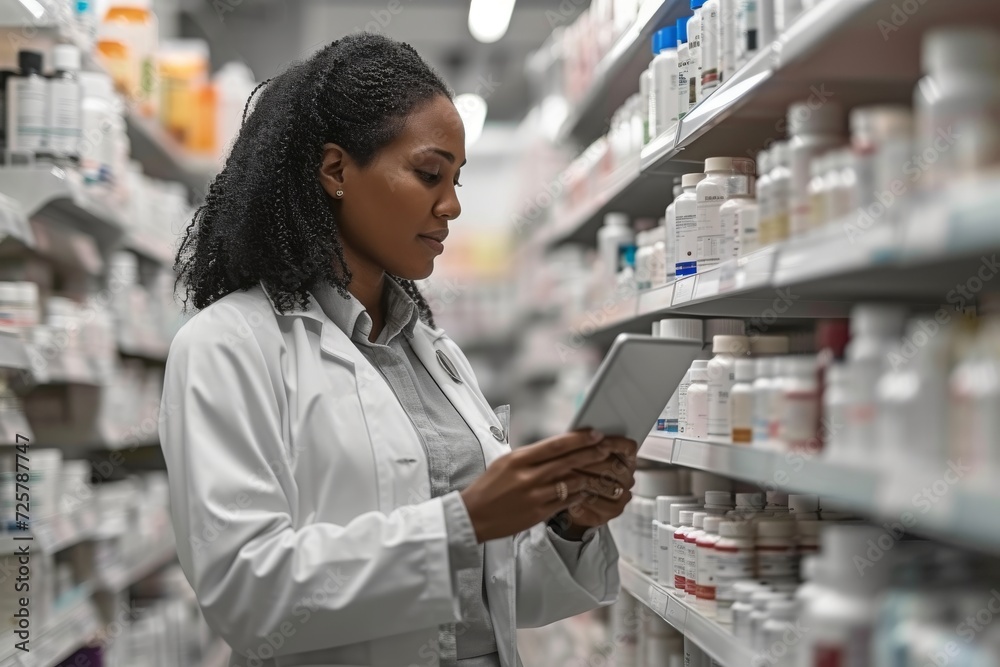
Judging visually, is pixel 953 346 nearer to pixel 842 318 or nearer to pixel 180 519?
pixel 842 318

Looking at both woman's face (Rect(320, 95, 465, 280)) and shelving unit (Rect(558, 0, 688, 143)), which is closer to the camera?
woman's face (Rect(320, 95, 465, 280))

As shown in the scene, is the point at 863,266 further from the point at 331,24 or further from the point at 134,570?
the point at 331,24

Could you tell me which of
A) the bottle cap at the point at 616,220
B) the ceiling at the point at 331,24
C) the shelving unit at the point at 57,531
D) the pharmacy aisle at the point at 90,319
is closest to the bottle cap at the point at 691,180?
the bottle cap at the point at 616,220

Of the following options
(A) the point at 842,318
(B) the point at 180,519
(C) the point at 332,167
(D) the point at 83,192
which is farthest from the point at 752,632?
(D) the point at 83,192

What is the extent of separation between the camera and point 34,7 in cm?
263

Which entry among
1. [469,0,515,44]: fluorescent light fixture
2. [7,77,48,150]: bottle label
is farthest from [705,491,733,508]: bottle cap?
[469,0,515,44]: fluorescent light fixture

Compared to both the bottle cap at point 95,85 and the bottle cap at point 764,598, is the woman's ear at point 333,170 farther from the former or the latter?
the bottle cap at point 95,85

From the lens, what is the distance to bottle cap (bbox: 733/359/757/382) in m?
1.71

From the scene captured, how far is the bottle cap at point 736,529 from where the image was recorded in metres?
1.84

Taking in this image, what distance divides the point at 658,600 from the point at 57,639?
170 centimetres

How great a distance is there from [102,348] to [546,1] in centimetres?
471

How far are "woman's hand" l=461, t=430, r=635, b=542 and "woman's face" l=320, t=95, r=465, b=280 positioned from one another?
499 mm

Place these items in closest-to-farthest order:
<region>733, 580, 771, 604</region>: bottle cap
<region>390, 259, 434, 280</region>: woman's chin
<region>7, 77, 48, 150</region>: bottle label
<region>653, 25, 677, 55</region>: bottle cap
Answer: <region>733, 580, 771, 604</region>: bottle cap, <region>390, 259, 434, 280</region>: woman's chin, <region>653, 25, 677, 55</region>: bottle cap, <region>7, 77, 48, 150</region>: bottle label

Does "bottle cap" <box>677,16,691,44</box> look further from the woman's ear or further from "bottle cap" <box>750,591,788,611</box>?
"bottle cap" <box>750,591,788,611</box>
